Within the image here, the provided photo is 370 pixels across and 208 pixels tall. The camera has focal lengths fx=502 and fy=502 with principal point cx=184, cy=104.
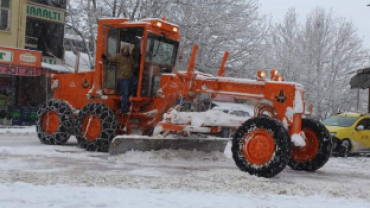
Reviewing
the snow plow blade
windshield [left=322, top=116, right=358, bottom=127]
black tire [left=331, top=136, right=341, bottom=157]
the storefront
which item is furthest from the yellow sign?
the snow plow blade

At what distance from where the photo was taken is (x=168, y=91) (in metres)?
10.9

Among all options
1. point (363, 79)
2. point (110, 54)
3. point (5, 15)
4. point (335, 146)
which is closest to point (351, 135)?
point (335, 146)

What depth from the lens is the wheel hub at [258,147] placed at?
8.17 metres

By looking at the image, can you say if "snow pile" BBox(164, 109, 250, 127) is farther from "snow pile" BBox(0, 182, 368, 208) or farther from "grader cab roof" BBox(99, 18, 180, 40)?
"snow pile" BBox(0, 182, 368, 208)

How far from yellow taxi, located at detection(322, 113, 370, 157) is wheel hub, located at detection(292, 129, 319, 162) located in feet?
22.4

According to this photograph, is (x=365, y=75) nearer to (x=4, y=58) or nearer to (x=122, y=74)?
(x=122, y=74)

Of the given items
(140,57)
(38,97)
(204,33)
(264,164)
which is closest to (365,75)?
(204,33)

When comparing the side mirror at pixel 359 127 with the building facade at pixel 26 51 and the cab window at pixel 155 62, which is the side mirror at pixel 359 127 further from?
the building facade at pixel 26 51

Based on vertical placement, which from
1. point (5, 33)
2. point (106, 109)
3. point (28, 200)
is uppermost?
point (5, 33)

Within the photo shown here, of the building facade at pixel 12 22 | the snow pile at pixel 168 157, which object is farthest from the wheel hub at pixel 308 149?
the building facade at pixel 12 22

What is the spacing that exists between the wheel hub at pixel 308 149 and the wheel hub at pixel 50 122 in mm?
6170

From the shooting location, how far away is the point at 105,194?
607cm

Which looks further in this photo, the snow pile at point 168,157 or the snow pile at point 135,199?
the snow pile at point 168,157

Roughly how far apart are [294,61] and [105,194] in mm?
31184
